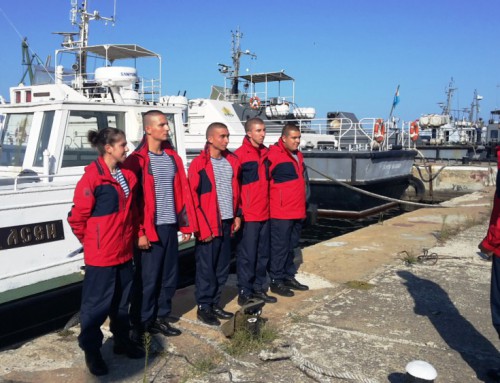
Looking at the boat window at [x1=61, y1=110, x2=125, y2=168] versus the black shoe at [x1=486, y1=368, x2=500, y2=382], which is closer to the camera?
the black shoe at [x1=486, y1=368, x2=500, y2=382]

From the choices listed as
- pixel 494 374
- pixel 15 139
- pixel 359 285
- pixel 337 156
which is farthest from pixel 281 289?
pixel 337 156

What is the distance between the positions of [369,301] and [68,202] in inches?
122

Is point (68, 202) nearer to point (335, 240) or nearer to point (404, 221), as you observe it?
point (335, 240)

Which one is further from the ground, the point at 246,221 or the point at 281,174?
the point at 281,174

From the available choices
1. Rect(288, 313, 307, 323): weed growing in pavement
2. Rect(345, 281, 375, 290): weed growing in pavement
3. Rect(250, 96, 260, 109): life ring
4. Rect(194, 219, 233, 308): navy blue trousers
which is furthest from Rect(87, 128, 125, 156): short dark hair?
Rect(250, 96, 260, 109): life ring

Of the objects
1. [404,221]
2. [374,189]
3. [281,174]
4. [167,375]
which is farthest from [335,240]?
A: [374,189]

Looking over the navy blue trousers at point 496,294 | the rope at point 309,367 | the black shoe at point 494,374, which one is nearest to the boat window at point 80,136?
the rope at point 309,367

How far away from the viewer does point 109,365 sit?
3.62m

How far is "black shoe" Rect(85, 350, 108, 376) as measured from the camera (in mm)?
3408

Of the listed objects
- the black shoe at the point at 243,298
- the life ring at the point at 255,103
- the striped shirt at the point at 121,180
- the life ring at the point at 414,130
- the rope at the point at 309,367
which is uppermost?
the life ring at the point at 255,103

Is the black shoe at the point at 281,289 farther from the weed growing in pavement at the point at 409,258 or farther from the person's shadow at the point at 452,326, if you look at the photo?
the weed growing in pavement at the point at 409,258

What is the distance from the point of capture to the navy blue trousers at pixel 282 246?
5188mm

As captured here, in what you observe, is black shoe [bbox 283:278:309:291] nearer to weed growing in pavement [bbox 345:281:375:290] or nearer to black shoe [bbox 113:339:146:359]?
weed growing in pavement [bbox 345:281:375:290]

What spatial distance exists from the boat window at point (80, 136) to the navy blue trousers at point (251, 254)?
2107mm
